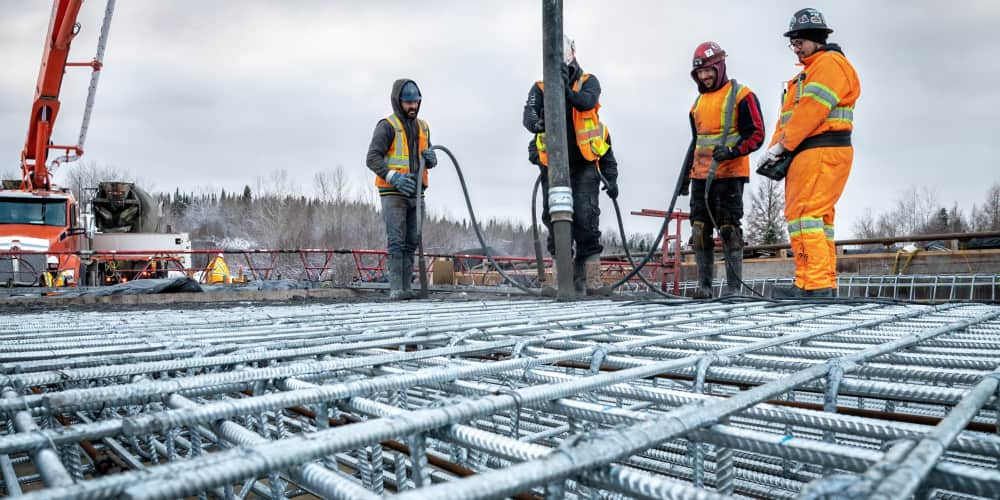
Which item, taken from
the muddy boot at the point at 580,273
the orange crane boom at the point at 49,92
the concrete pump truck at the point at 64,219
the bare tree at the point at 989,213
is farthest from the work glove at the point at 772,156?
the bare tree at the point at 989,213

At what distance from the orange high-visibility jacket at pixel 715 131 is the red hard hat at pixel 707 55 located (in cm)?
24

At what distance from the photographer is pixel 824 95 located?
14.8 feet

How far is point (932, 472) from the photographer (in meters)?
0.71

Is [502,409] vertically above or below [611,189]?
below

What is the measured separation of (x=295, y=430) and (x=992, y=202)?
6201cm

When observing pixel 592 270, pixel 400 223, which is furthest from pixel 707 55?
pixel 400 223

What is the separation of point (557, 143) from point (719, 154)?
53.5 inches

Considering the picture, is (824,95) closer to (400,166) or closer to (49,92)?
(400,166)

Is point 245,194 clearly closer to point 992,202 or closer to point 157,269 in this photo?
point 157,269

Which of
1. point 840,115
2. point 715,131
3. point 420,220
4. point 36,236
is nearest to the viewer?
point 840,115

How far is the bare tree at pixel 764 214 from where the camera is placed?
38312 mm

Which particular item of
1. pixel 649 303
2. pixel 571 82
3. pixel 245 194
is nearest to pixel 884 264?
pixel 571 82

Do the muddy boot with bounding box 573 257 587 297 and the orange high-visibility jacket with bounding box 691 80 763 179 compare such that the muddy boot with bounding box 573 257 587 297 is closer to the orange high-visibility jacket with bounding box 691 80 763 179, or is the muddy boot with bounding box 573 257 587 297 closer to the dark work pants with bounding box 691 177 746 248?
the dark work pants with bounding box 691 177 746 248

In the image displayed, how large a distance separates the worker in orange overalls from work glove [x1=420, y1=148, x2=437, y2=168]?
10.4 feet
